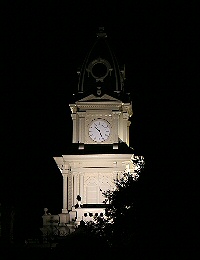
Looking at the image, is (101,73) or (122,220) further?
(101,73)

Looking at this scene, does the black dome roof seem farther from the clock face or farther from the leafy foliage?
the leafy foliage

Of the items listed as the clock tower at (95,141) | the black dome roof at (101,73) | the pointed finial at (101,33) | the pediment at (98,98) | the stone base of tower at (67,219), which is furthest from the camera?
the pointed finial at (101,33)

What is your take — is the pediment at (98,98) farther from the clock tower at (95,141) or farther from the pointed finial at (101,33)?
the pointed finial at (101,33)

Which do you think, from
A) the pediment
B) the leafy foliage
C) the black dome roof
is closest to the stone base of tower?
the pediment

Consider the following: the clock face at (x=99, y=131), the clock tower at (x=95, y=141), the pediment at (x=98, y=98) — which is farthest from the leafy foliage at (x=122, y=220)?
the pediment at (x=98, y=98)

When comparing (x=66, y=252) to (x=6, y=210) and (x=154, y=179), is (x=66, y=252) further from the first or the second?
(x=6, y=210)

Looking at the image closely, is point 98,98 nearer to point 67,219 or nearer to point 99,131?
point 99,131

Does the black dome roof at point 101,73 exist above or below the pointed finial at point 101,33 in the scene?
below

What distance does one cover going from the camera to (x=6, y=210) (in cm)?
5612

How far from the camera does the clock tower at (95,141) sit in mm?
60719

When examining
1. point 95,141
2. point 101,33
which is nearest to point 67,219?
point 95,141

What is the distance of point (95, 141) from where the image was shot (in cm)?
6253

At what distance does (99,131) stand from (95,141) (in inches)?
35.9

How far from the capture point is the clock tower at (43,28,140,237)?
199 ft
